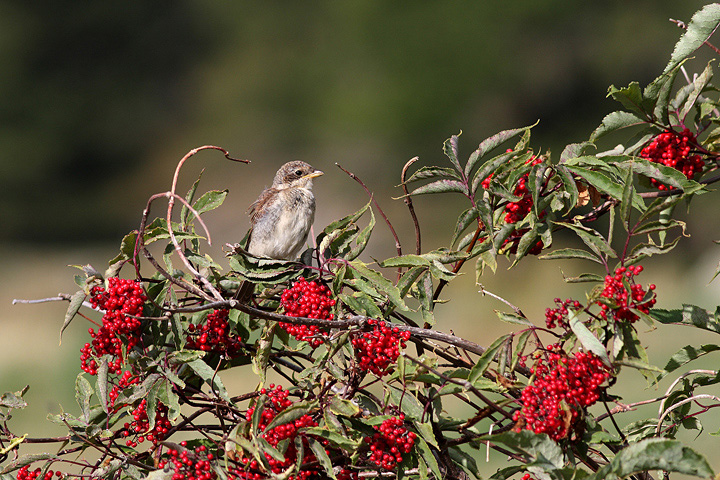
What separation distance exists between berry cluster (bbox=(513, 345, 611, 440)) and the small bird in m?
2.04

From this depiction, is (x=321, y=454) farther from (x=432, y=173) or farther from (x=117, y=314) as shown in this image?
(x=432, y=173)

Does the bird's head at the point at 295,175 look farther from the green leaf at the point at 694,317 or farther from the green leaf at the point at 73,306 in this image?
the green leaf at the point at 694,317

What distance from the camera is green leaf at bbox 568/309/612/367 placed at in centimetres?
121

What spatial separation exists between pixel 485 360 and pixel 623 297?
10.2 inches

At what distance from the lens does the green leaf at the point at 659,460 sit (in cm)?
106

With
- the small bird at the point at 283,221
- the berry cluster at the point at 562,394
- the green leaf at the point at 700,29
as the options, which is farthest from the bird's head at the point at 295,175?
the berry cluster at the point at 562,394

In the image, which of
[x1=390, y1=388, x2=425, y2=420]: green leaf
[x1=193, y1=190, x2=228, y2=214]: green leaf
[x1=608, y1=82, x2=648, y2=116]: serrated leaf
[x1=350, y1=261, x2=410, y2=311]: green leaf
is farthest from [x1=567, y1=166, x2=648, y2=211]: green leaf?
[x1=193, y1=190, x2=228, y2=214]: green leaf

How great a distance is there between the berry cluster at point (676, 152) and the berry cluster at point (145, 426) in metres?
1.10

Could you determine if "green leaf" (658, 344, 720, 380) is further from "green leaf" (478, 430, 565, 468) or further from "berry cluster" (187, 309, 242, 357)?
"berry cluster" (187, 309, 242, 357)

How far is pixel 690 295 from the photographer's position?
7363 millimetres

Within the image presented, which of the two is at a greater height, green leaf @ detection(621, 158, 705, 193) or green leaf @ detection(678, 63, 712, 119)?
green leaf @ detection(678, 63, 712, 119)

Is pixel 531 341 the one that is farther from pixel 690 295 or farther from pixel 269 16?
pixel 269 16

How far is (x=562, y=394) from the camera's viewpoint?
126 centimetres

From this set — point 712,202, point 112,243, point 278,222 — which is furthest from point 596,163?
point 112,243
